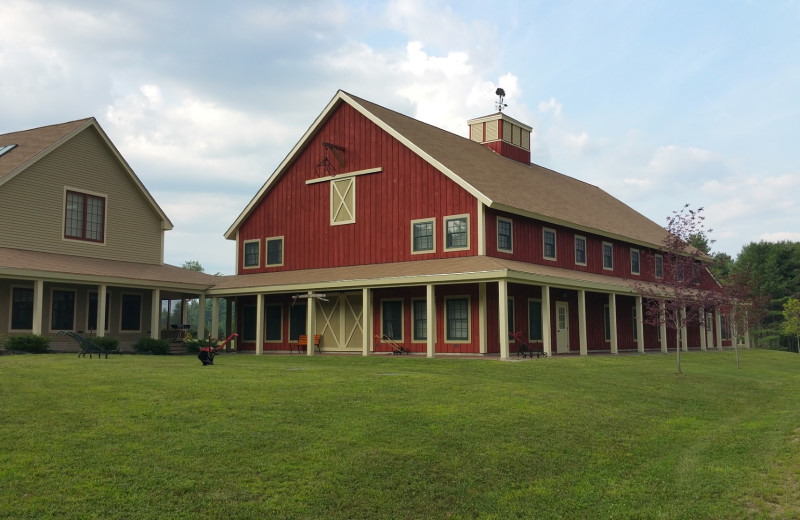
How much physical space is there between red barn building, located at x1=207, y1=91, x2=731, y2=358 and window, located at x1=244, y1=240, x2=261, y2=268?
7 centimetres

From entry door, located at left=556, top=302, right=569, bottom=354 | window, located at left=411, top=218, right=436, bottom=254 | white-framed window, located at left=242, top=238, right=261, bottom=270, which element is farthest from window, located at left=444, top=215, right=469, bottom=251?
white-framed window, located at left=242, top=238, right=261, bottom=270

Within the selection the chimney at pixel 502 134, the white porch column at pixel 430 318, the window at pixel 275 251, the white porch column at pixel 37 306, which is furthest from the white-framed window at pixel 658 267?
the white porch column at pixel 37 306

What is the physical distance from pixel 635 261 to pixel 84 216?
26167 mm

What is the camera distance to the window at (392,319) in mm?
26984

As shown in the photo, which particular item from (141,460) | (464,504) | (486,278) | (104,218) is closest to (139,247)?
(104,218)

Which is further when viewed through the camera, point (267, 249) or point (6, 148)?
point (267, 249)

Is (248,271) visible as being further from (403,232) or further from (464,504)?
(464,504)

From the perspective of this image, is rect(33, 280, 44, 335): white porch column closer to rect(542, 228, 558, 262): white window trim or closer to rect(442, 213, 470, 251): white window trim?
rect(442, 213, 470, 251): white window trim

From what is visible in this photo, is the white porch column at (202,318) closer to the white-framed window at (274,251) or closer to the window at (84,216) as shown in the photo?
the white-framed window at (274,251)

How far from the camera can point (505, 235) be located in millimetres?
26359

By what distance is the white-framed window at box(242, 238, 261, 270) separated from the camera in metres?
33.0

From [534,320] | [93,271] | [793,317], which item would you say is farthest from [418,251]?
[793,317]

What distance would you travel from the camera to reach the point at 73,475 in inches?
316

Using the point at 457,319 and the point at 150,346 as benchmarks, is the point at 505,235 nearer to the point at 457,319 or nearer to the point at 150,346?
the point at 457,319
